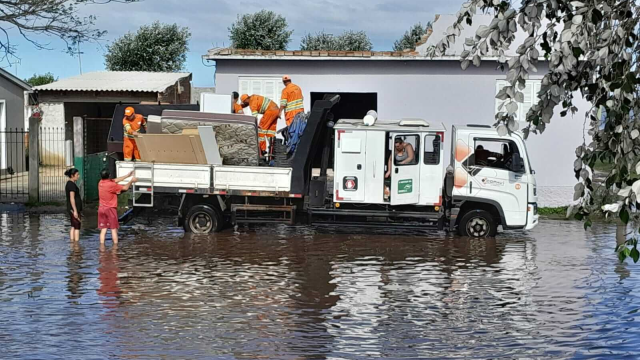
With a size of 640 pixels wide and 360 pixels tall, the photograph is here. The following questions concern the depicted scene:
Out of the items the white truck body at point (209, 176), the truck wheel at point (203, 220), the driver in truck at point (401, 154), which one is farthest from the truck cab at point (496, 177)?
the truck wheel at point (203, 220)

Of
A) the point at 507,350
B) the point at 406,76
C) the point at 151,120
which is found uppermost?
the point at 406,76

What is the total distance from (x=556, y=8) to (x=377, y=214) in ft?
41.8

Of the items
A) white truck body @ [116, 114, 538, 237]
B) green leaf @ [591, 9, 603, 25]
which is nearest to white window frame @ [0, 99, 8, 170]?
white truck body @ [116, 114, 538, 237]

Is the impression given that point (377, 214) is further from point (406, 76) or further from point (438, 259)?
point (406, 76)

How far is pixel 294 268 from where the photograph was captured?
13.9m

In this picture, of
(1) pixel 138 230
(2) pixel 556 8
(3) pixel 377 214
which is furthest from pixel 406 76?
(2) pixel 556 8

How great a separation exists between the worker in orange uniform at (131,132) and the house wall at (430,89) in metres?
5.41

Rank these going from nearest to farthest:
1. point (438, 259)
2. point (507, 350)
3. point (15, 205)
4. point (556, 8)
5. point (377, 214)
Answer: point (556, 8) < point (507, 350) < point (438, 259) < point (377, 214) < point (15, 205)

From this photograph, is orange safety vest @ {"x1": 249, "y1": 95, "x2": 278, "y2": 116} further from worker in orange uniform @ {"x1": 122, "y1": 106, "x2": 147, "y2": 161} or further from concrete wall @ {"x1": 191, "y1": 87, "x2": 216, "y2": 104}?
concrete wall @ {"x1": 191, "y1": 87, "x2": 216, "y2": 104}

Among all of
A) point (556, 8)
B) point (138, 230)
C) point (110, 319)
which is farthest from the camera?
point (138, 230)

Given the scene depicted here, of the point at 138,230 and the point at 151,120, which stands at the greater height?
the point at 151,120

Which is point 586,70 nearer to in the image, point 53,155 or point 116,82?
point 116,82

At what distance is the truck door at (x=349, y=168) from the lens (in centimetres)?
1694

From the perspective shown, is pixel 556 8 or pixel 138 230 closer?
pixel 556 8
